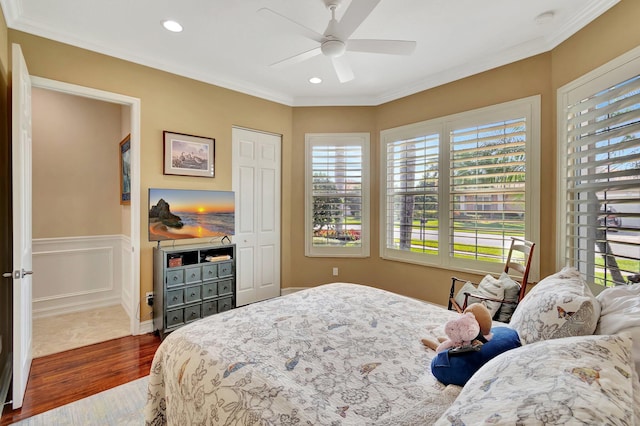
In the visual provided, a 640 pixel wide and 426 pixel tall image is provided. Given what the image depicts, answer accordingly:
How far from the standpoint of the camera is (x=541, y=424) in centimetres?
61

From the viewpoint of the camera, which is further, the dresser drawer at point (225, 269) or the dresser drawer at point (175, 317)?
the dresser drawer at point (225, 269)

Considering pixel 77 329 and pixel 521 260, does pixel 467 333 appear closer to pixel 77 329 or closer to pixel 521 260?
pixel 521 260

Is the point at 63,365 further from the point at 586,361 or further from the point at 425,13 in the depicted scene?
the point at 425,13

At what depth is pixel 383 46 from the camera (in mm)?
2354

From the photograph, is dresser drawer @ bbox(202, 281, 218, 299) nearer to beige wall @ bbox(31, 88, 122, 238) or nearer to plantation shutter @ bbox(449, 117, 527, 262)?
beige wall @ bbox(31, 88, 122, 238)

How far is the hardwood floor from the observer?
2148 mm

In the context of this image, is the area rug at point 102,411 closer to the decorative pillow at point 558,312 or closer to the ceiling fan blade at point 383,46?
the decorative pillow at point 558,312

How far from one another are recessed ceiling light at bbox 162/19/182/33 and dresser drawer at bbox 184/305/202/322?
2.64 metres

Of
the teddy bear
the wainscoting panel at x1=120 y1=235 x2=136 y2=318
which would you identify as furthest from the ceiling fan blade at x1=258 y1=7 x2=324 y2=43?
the wainscoting panel at x1=120 y1=235 x2=136 y2=318

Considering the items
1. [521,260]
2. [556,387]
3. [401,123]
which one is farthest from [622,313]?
[401,123]

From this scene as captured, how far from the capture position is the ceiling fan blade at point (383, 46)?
2293 millimetres

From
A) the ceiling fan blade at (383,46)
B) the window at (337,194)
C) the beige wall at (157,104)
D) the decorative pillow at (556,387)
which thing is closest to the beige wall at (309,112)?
the beige wall at (157,104)

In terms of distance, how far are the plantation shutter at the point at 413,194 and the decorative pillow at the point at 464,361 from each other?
2.65 metres

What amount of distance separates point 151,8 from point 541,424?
3.28m
